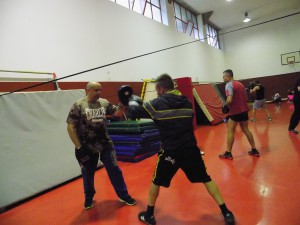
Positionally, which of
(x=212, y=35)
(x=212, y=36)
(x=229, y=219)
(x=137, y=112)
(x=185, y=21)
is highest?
(x=185, y=21)

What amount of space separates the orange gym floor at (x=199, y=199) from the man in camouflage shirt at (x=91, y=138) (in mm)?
246

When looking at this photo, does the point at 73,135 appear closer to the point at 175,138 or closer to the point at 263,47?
the point at 175,138

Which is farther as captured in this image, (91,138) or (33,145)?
(33,145)

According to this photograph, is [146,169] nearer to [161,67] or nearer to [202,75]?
[161,67]

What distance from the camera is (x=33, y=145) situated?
3.43 meters

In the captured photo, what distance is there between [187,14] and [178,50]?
2959mm

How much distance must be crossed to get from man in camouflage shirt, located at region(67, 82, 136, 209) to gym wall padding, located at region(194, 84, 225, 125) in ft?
17.7

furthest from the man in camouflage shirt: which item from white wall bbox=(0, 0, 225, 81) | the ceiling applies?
the ceiling

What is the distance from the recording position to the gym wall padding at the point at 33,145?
314 cm

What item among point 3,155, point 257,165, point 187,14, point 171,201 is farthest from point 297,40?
point 3,155

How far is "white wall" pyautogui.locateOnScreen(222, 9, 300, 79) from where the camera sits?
1338 centimetres

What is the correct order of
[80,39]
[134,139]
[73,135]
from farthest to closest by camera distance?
1. [80,39]
2. [134,139]
3. [73,135]

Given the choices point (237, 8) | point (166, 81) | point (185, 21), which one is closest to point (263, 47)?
point (237, 8)

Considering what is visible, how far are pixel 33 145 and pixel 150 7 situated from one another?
670 cm
